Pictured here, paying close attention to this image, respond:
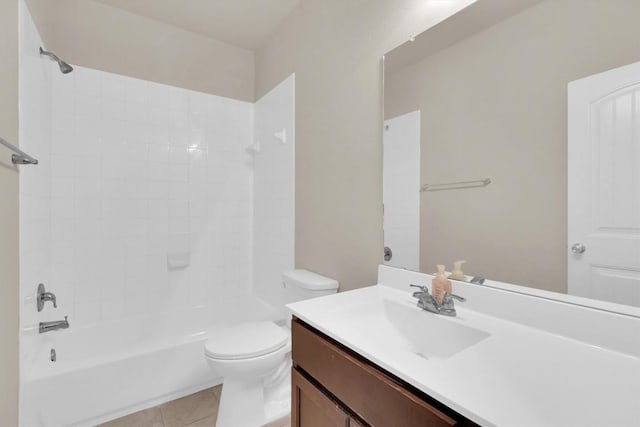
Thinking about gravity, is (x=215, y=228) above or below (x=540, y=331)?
above

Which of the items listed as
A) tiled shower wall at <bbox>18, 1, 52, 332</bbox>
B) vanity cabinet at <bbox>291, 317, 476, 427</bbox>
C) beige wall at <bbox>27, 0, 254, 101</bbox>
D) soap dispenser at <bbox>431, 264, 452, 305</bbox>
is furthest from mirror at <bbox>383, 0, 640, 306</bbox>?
beige wall at <bbox>27, 0, 254, 101</bbox>

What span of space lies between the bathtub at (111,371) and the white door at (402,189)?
1.18 metres

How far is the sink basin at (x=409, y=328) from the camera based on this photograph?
2.88 ft

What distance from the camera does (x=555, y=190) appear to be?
2.77 ft

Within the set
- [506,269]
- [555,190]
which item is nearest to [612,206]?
[555,190]

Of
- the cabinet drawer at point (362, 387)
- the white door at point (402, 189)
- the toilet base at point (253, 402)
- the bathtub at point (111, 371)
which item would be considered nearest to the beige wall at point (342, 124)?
the white door at point (402, 189)

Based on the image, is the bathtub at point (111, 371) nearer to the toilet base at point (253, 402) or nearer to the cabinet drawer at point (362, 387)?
the toilet base at point (253, 402)

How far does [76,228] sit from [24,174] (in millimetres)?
777

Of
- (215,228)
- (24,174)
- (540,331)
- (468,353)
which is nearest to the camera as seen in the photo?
(468,353)

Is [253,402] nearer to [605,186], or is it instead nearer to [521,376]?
[521,376]

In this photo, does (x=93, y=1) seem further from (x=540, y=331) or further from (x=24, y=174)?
(x=540, y=331)

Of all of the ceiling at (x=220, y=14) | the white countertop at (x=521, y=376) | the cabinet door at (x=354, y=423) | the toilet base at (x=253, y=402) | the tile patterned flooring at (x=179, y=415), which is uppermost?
the ceiling at (x=220, y=14)

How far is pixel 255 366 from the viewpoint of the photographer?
1.41 metres

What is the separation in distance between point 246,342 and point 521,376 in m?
1.23
